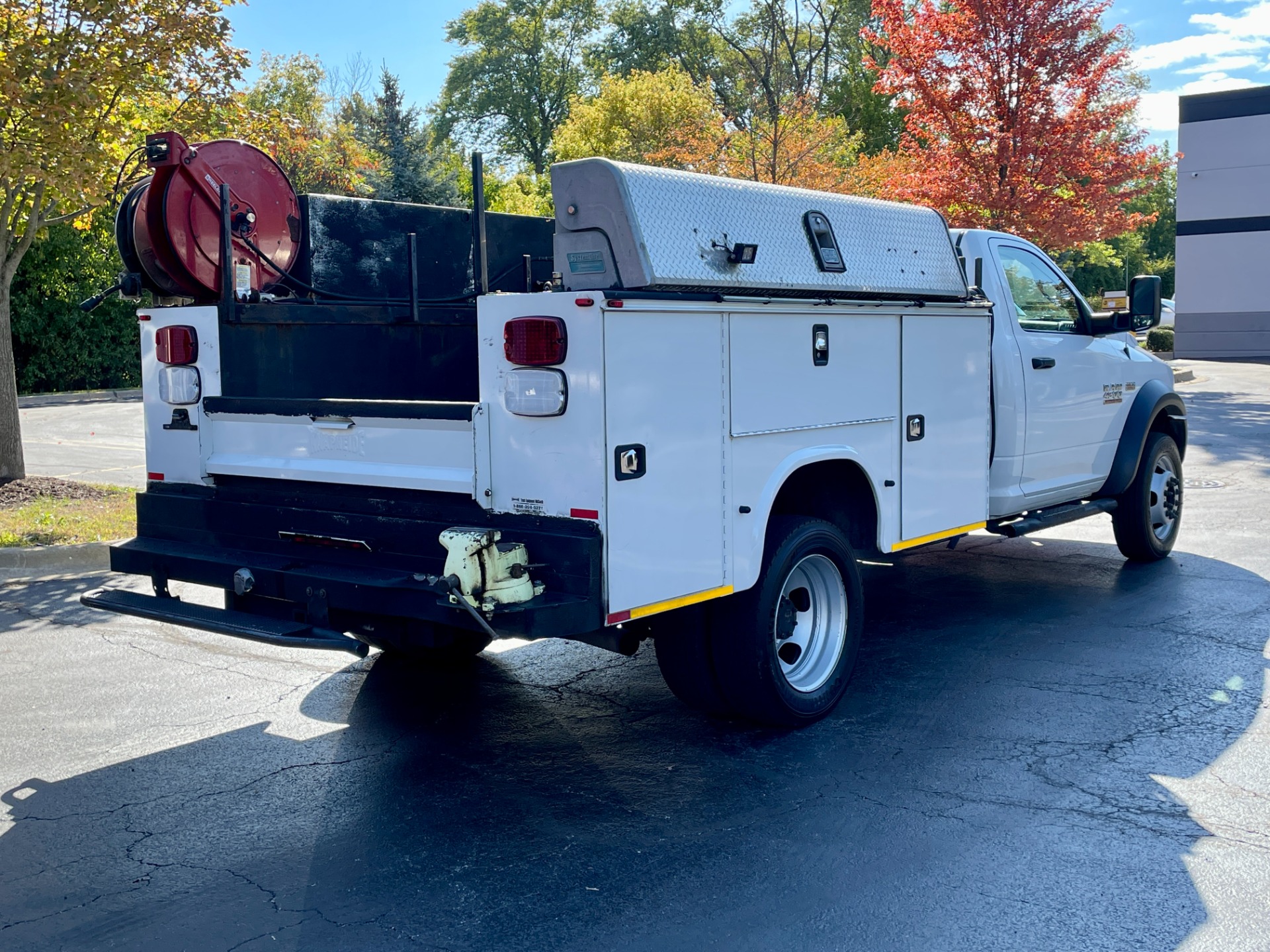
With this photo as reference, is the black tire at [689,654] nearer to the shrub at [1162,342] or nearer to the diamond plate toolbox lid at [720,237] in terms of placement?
the diamond plate toolbox lid at [720,237]

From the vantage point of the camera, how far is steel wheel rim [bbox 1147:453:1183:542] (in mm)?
8250

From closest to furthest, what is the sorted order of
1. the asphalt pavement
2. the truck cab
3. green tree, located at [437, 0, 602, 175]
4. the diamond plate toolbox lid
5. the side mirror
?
the diamond plate toolbox lid, the truck cab, the side mirror, the asphalt pavement, green tree, located at [437, 0, 602, 175]

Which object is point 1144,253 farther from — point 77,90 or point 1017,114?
point 77,90

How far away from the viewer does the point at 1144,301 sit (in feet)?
24.5

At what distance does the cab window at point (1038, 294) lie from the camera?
707cm

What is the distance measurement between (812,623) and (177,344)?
3.02 metres

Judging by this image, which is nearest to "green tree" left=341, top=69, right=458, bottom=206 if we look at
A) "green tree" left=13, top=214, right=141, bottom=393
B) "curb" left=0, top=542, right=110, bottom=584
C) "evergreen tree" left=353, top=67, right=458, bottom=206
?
"evergreen tree" left=353, top=67, right=458, bottom=206

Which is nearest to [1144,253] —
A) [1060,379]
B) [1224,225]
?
[1224,225]

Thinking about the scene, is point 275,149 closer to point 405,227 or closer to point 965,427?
point 405,227

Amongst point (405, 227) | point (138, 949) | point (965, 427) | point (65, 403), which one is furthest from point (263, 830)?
point (65, 403)

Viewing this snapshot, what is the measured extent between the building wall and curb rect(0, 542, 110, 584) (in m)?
34.0

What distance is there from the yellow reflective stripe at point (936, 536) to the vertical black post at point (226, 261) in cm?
314

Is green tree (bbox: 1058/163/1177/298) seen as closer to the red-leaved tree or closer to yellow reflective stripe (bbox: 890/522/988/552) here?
the red-leaved tree

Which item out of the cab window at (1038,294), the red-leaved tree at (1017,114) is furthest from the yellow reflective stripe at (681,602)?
the red-leaved tree at (1017,114)
